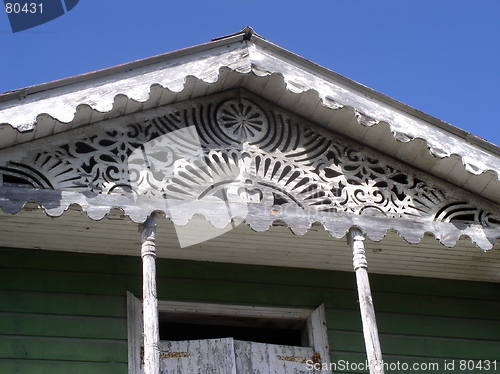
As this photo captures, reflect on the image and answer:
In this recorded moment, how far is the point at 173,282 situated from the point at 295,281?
42.3 inches

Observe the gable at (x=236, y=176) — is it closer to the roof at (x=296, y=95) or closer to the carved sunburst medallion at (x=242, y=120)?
the carved sunburst medallion at (x=242, y=120)

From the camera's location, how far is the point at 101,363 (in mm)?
7758

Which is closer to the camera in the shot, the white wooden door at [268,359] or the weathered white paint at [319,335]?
the white wooden door at [268,359]

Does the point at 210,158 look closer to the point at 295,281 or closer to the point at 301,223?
the point at 301,223

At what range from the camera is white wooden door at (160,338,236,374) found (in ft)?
25.9

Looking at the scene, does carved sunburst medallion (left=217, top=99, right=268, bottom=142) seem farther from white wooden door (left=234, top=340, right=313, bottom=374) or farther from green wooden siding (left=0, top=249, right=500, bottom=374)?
white wooden door (left=234, top=340, right=313, bottom=374)

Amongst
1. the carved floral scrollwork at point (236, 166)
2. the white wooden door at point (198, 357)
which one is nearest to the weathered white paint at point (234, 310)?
the white wooden door at point (198, 357)

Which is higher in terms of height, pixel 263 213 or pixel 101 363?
pixel 263 213

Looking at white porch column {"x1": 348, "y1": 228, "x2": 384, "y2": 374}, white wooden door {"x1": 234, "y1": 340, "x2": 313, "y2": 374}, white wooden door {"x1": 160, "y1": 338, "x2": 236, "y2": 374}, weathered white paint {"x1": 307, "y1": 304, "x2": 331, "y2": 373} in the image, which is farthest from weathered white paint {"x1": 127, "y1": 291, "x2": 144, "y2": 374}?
white porch column {"x1": 348, "y1": 228, "x2": 384, "y2": 374}

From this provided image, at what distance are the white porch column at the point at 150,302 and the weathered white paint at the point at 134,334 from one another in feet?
2.67

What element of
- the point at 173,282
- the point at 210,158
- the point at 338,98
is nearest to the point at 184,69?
the point at 210,158

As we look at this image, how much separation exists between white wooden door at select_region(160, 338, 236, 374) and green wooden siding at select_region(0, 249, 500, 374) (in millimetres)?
338

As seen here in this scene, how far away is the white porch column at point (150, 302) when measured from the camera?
6770 mm

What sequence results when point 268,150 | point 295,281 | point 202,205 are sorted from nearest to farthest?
point 202,205, point 268,150, point 295,281
